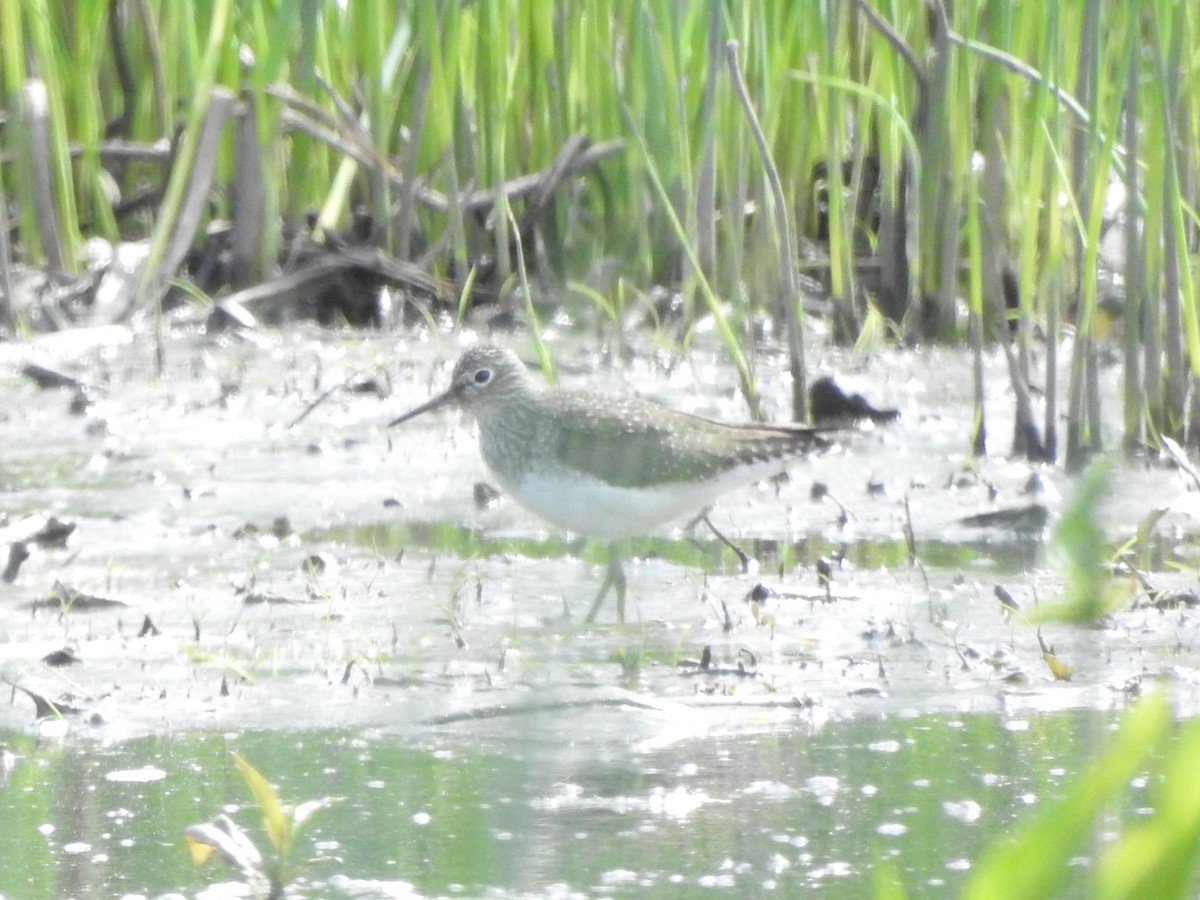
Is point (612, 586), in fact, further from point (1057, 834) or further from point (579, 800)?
point (1057, 834)

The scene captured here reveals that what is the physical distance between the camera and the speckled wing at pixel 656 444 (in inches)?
193

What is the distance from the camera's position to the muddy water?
119 inches

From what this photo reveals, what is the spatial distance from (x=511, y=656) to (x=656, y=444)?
99 cm

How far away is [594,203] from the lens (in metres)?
7.84

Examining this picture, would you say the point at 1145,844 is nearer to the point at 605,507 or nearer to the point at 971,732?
the point at 971,732

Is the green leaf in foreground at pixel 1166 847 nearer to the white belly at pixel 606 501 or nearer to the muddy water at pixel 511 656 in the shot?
the muddy water at pixel 511 656

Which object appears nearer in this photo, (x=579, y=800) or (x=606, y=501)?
(x=579, y=800)

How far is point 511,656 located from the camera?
418 cm

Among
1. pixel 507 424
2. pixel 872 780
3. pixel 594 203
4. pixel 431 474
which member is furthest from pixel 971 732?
pixel 594 203

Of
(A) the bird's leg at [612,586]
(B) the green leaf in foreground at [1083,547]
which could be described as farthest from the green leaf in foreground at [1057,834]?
(A) the bird's leg at [612,586]

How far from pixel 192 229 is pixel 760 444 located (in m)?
3.49

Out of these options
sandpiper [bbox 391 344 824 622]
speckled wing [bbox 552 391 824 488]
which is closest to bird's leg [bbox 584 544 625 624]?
sandpiper [bbox 391 344 824 622]

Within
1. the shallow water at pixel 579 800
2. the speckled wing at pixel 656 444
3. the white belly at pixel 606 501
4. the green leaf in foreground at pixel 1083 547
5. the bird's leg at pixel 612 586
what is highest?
the green leaf in foreground at pixel 1083 547

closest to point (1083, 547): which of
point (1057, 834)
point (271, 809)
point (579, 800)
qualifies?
point (1057, 834)
